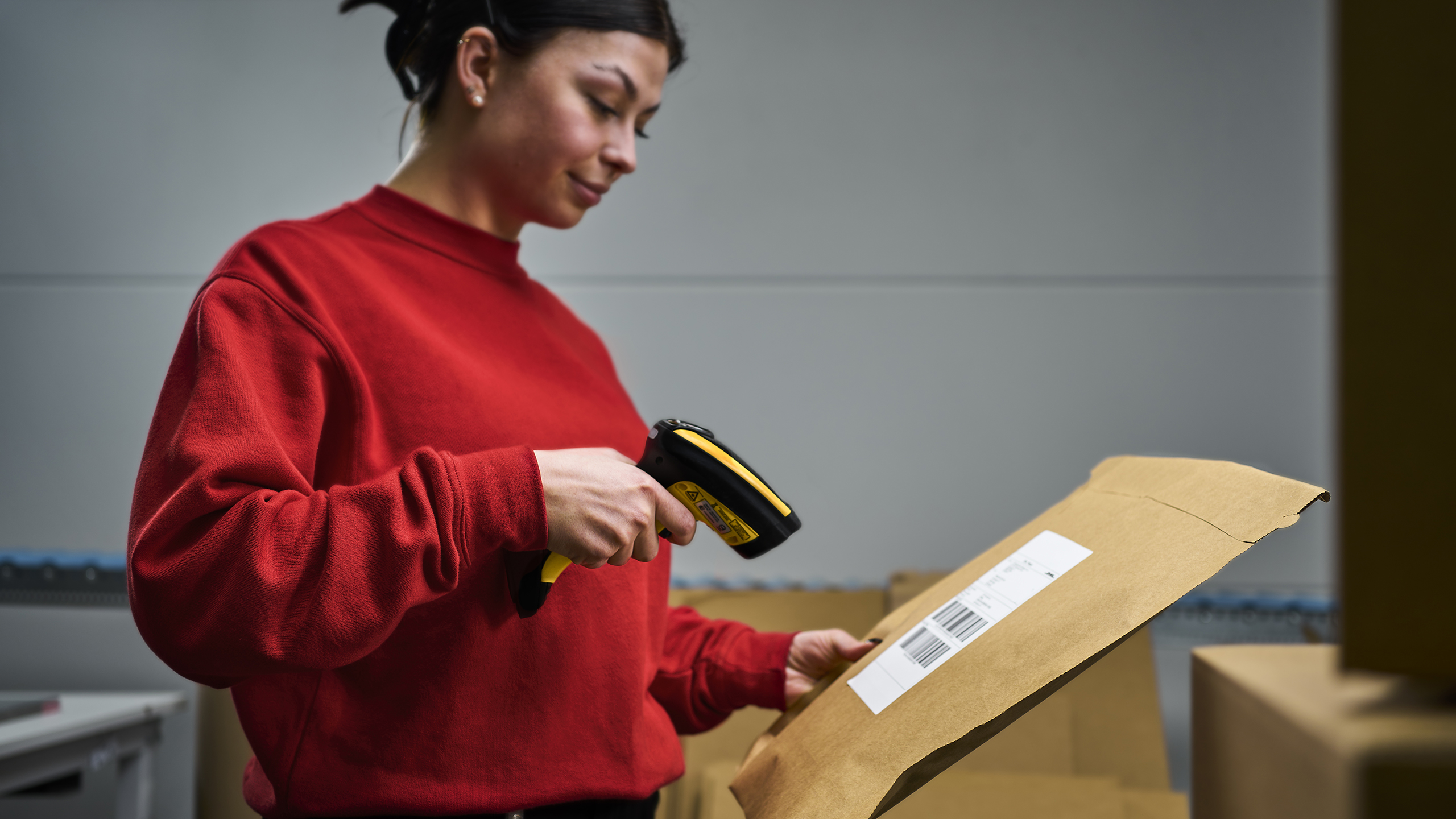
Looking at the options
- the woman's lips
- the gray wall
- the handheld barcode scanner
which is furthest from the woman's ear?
the gray wall

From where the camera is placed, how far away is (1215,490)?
537 mm

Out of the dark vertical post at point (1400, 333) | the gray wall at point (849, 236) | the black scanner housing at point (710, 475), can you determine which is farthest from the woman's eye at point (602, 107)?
the gray wall at point (849, 236)

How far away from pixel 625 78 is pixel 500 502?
47 centimetres

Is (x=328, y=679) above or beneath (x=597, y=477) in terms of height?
beneath

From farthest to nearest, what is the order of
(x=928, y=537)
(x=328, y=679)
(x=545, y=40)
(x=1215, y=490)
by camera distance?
(x=928, y=537), (x=545, y=40), (x=328, y=679), (x=1215, y=490)

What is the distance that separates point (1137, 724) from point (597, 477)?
1496 mm

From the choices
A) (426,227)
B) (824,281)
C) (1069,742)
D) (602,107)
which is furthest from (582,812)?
(824,281)

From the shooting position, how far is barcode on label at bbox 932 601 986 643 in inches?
23.6

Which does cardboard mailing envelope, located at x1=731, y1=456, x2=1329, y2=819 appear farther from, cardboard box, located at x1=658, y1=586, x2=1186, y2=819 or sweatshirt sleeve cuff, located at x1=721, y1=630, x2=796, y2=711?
cardboard box, located at x1=658, y1=586, x2=1186, y2=819

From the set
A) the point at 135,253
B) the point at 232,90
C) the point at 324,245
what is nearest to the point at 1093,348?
the point at 324,245

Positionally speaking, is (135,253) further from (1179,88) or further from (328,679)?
(1179,88)

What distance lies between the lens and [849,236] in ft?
6.51

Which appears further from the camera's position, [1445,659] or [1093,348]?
[1093,348]

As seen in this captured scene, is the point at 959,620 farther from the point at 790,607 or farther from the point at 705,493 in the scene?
the point at 790,607
